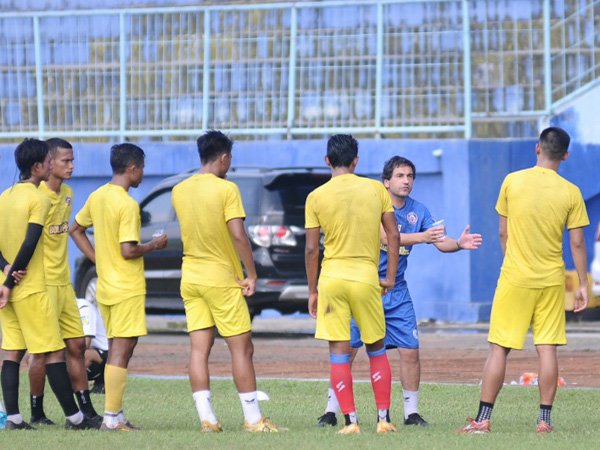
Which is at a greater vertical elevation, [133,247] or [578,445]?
[133,247]

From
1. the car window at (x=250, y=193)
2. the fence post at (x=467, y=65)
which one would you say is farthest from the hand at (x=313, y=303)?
the fence post at (x=467, y=65)

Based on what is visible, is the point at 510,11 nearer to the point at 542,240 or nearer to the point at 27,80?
the point at 27,80

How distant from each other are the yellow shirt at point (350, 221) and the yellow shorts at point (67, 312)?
1837 mm

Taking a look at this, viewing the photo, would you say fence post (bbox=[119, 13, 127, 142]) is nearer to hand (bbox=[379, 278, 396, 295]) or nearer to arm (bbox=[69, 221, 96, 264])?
arm (bbox=[69, 221, 96, 264])

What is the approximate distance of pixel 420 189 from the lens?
21.6 m

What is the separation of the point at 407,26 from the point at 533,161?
2771mm

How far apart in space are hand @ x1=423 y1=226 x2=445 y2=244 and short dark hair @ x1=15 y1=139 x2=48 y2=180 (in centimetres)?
260

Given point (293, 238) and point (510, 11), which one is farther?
point (510, 11)

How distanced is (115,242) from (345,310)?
161 centimetres

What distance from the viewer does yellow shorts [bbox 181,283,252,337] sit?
9.65 meters

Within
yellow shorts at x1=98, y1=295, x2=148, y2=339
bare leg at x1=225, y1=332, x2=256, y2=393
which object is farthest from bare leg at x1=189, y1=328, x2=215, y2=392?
yellow shorts at x1=98, y1=295, x2=148, y2=339

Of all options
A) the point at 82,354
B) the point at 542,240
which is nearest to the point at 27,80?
the point at 82,354

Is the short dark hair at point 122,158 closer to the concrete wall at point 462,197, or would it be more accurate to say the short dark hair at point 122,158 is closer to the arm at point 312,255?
the arm at point 312,255

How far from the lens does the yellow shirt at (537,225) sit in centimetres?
938
